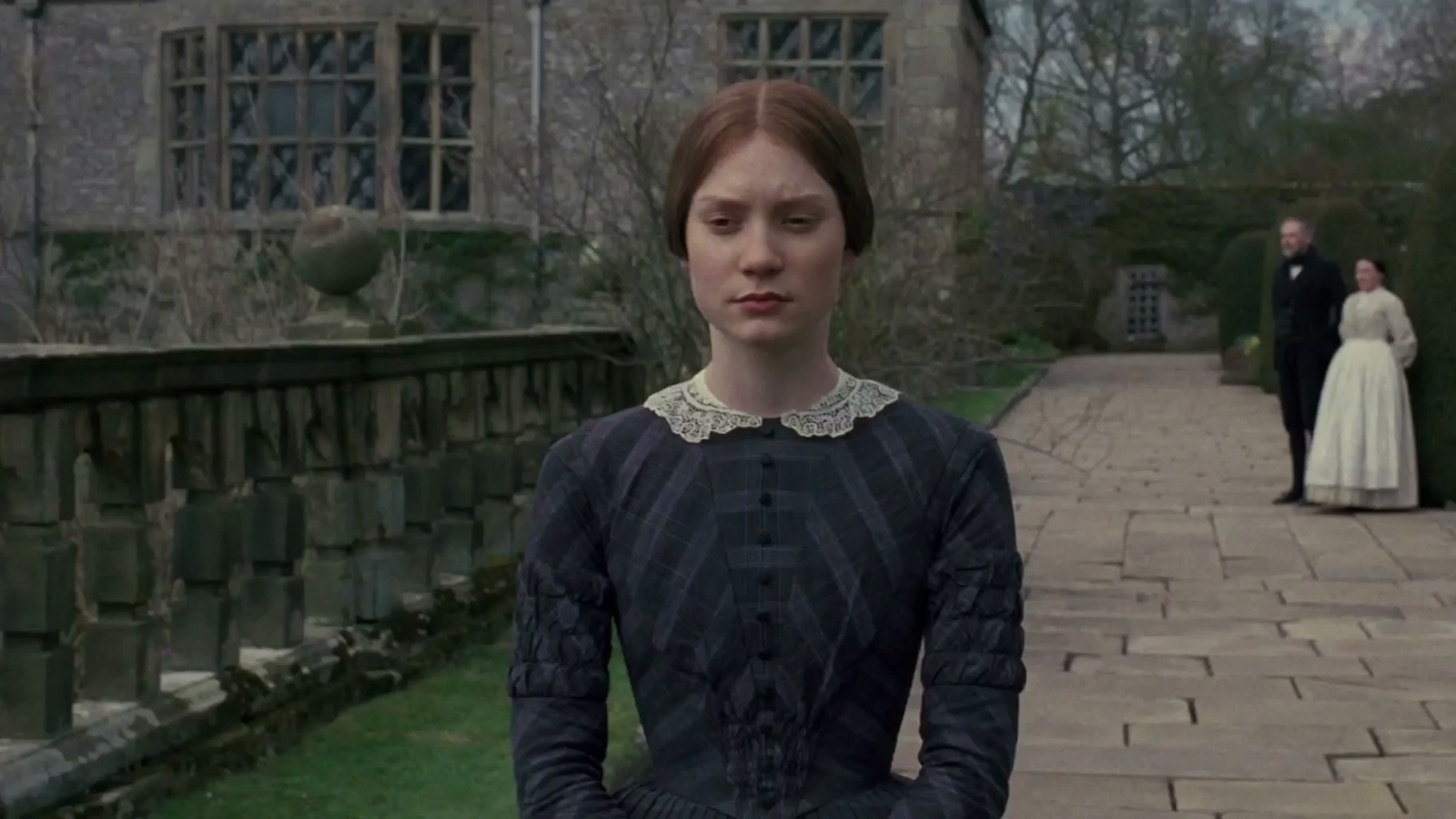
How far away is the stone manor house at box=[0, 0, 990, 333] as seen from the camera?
69.9 ft

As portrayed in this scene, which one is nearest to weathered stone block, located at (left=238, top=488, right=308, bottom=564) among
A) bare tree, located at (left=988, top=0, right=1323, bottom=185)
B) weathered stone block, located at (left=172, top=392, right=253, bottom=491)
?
weathered stone block, located at (left=172, top=392, right=253, bottom=491)

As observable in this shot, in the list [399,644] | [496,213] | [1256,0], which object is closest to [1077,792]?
[399,644]

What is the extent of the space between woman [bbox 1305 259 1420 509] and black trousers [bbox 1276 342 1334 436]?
0.14 meters

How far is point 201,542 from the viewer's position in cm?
534

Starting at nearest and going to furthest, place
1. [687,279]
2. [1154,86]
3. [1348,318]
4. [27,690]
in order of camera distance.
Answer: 1. [27,690]
2. [687,279]
3. [1348,318]
4. [1154,86]

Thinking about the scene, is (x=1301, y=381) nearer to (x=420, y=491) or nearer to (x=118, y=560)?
(x=420, y=491)

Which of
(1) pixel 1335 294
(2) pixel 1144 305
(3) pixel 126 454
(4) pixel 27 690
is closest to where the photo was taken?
(4) pixel 27 690

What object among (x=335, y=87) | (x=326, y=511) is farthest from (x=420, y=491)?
(x=335, y=87)

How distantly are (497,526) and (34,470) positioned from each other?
364cm

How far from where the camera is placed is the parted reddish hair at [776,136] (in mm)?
1952

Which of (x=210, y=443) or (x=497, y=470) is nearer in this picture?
(x=210, y=443)

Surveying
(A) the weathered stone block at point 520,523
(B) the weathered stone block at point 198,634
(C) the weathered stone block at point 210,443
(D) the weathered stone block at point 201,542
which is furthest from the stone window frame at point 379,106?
(B) the weathered stone block at point 198,634

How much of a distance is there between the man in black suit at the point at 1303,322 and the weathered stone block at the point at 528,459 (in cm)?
602

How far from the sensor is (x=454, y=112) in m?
21.4
